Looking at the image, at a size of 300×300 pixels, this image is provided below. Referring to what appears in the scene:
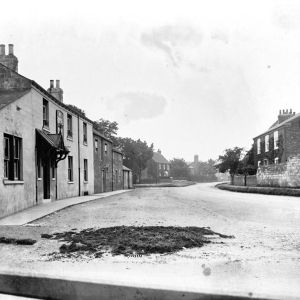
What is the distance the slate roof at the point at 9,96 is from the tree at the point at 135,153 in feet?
166

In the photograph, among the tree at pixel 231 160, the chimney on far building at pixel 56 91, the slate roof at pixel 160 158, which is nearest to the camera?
the chimney on far building at pixel 56 91

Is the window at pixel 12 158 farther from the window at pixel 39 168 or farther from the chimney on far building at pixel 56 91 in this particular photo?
the chimney on far building at pixel 56 91

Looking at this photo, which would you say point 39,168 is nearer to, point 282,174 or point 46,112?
point 46,112

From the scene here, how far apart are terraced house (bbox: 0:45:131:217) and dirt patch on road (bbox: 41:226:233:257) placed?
18.1ft

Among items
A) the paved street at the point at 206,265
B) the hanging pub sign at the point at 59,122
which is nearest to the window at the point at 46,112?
the hanging pub sign at the point at 59,122

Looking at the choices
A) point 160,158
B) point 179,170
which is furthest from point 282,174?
point 160,158

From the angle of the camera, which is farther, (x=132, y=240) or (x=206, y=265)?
(x=132, y=240)

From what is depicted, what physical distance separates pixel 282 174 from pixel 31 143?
21315 mm

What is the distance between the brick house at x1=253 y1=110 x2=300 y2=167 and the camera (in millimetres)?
38469

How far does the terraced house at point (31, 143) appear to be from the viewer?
13.5 metres

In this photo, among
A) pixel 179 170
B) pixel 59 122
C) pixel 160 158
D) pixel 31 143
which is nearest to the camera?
pixel 31 143

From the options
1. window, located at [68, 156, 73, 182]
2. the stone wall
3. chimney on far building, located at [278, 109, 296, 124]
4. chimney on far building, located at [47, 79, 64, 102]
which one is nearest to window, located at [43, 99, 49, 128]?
window, located at [68, 156, 73, 182]

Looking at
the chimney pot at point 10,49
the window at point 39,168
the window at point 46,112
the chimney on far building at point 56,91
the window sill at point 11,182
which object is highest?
the chimney pot at point 10,49

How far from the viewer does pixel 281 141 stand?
130ft
